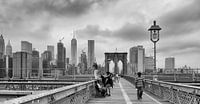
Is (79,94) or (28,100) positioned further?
(79,94)

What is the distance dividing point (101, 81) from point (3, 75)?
1330 inches

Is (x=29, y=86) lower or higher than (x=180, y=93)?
lower

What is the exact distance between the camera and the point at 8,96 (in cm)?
1145

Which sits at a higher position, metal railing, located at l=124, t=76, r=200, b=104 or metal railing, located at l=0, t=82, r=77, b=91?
metal railing, located at l=124, t=76, r=200, b=104

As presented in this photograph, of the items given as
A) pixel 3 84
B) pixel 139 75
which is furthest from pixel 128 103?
pixel 3 84

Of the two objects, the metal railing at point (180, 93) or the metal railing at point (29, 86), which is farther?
the metal railing at point (29, 86)

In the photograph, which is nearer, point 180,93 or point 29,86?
point 180,93

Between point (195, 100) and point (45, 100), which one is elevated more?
point (45, 100)

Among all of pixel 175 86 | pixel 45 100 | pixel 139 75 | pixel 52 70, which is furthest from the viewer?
pixel 52 70

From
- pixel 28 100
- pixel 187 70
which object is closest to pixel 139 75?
pixel 28 100

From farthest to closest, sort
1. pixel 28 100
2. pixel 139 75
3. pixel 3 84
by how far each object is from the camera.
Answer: pixel 3 84 → pixel 139 75 → pixel 28 100

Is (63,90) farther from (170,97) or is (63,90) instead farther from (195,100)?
(170,97)

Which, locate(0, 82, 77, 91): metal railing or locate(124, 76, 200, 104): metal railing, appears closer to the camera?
locate(124, 76, 200, 104): metal railing

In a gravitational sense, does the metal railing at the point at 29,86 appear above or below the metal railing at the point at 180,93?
below
